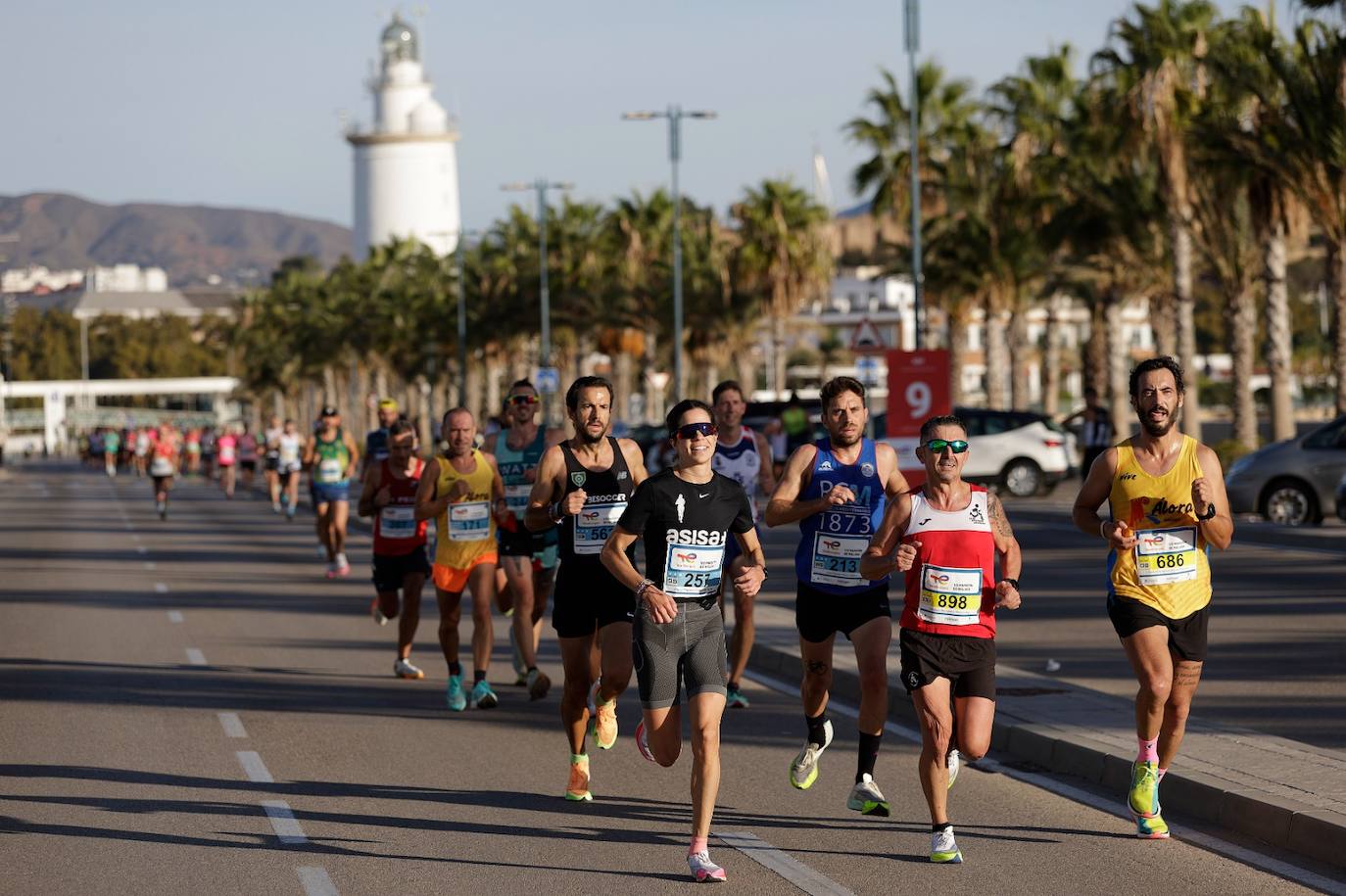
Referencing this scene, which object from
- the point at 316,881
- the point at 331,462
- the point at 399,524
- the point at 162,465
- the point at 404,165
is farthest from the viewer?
the point at 404,165

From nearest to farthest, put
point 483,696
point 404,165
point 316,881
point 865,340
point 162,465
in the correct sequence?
point 316,881, point 483,696, point 865,340, point 162,465, point 404,165

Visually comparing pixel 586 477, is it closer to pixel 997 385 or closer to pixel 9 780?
pixel 9 780

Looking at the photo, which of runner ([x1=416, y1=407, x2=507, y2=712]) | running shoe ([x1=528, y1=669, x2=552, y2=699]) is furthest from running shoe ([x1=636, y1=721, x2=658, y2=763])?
running shoe ([x1=528, y1=669, x2=552, y2=699])

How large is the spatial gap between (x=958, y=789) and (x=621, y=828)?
184 centimetres

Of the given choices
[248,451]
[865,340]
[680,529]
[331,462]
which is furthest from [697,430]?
[248,451]

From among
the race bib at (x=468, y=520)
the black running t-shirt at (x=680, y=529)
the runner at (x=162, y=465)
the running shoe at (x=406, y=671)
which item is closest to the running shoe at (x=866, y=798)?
the black running t-shirt at (x=680, y=529)

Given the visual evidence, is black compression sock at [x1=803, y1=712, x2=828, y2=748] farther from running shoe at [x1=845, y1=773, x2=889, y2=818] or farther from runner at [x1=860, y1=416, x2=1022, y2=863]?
runner at [x1=860, y1=416, x2=1022, y2=863]

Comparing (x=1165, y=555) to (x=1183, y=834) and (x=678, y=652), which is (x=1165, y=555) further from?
(x=678, y=652)

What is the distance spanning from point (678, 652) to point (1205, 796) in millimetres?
2506

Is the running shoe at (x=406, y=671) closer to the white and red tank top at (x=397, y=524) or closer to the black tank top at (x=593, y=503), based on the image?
the white and red tank top at (x=397, y=524)

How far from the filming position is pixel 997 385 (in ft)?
177

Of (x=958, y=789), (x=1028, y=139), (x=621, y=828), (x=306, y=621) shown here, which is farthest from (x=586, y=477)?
(x=1028, y=139)

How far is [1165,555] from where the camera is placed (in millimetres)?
8375

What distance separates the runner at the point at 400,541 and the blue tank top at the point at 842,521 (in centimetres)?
552
